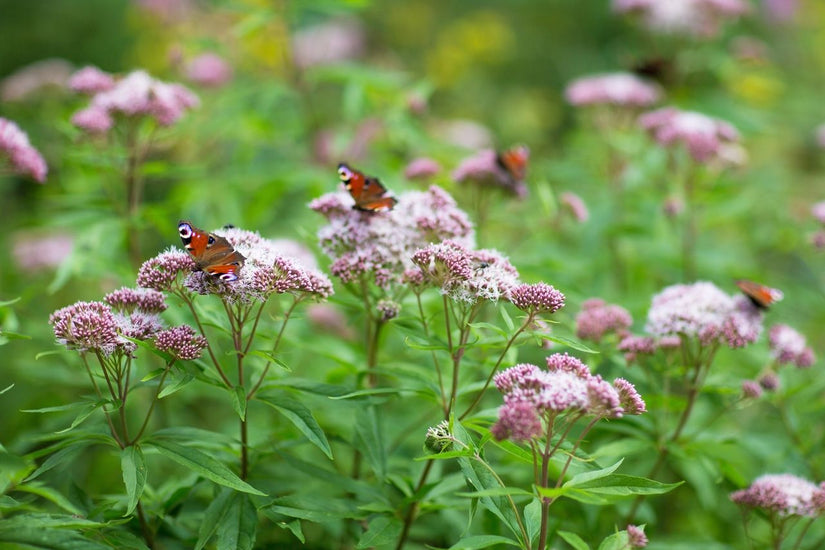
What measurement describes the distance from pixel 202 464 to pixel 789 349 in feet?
8.57

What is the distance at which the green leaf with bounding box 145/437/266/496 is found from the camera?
238 cm

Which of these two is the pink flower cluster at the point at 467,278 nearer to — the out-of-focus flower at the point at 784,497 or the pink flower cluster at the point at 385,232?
the pink flower cluster at the point at 385,232

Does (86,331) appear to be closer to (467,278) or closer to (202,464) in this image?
(202,464)

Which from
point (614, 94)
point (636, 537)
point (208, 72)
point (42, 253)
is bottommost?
point (636, 537)

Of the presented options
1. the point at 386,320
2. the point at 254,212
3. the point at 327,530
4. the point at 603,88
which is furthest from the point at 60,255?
the point at 603,88

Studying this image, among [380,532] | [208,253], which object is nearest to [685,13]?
[208,253]

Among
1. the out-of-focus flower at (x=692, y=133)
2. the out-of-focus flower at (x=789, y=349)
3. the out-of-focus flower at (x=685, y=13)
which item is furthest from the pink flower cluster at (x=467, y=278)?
the out-of-focus flower at (x=685, y=13)

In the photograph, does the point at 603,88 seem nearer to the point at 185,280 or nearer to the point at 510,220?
the point at 510,220

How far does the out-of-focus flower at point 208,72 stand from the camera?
6.11 metres

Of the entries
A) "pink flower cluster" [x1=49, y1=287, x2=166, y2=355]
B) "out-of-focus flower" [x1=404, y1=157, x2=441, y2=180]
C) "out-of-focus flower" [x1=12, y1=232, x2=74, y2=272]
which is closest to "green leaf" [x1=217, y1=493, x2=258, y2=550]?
"pink flower cluster" [x1=49, y1=287, x2=166, y2=355]

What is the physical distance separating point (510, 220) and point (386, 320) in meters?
1.63

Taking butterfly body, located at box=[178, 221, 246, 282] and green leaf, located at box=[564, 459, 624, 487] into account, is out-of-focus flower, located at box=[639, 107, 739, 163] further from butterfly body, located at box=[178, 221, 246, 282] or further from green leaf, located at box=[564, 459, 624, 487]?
butterfly body, located at box=[178, 221, 246, 282]

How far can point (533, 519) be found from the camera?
2510 millimetres

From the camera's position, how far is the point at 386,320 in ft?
9.46
